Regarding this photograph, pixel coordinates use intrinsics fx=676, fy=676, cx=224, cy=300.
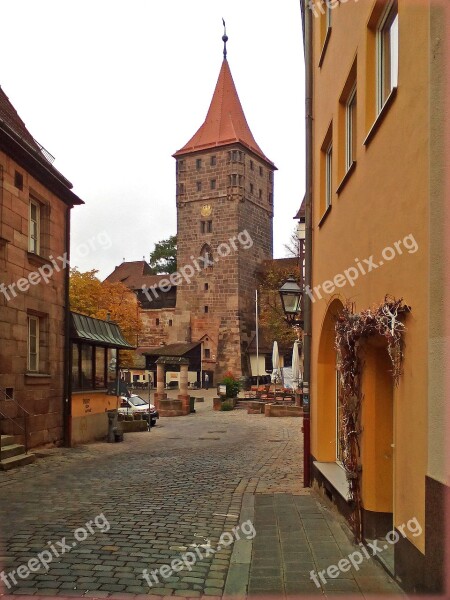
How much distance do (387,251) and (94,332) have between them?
14.2m

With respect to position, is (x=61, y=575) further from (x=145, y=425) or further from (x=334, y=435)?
(x=145, y=425)

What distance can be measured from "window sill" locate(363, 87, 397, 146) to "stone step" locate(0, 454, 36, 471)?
29.2 feet

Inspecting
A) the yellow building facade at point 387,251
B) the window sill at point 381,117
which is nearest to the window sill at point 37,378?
the yellow building facade at point 387,251

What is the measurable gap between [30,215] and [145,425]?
1187 centimetres

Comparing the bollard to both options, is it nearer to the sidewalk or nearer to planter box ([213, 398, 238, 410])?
the sidewalk

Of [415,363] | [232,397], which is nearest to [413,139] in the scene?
[415,363]

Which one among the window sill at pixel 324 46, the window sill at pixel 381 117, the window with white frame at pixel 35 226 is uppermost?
the window sill at pixel 324 46

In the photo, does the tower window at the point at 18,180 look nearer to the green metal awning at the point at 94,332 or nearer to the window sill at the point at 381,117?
the green metal awning at the point at 94,332

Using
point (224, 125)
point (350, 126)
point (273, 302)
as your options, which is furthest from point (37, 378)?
point (224, 125)

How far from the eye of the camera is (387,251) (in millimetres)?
5660

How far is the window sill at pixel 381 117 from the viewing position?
5.46m

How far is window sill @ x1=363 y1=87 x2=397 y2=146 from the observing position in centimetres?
546

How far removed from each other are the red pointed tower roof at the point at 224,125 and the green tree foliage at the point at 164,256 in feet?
59.0

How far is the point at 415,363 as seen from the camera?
474cm
